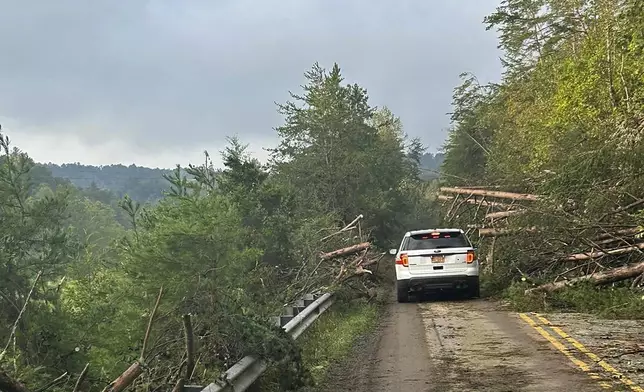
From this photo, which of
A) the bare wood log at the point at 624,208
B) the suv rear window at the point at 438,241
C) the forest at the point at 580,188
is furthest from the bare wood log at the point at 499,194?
the bare wood log at the point at 624,208

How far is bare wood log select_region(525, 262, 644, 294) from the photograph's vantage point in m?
14.4

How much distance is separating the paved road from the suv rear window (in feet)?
11.6

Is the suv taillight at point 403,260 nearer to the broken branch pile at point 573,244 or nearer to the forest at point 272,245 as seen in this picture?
the forest at point 272,245

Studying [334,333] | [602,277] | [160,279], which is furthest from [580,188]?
[160,279]

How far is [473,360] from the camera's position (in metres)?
9.46

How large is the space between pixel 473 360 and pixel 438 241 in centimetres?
831

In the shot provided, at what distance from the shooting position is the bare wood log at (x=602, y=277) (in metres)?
14.4

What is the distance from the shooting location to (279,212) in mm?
20922

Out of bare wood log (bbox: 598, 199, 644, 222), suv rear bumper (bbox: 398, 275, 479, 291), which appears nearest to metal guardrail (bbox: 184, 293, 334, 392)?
suv rear bumper (bbox: 398, 275, 479, 291)

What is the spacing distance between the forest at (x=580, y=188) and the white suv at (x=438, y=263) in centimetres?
137

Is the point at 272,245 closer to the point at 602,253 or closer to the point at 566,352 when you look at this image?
the point at 602,253

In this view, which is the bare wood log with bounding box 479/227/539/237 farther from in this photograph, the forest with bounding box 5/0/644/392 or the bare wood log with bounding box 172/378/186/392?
the bare wood log with bounding box 172/378/186/392

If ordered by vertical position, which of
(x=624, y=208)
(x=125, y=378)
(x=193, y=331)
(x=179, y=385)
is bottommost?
(x=179, y=385)

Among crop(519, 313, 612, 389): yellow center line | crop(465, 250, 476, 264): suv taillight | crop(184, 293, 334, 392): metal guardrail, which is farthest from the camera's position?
crop(465, 250, 476, 264): suv taillight
